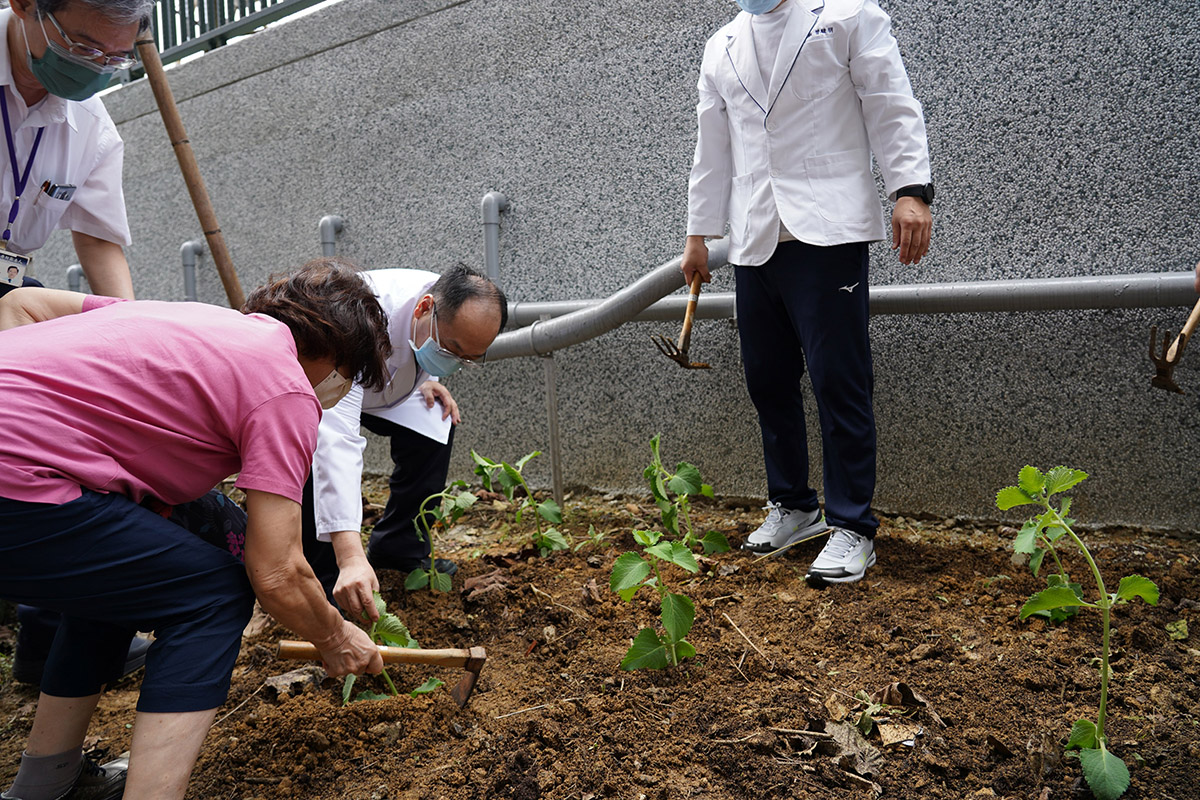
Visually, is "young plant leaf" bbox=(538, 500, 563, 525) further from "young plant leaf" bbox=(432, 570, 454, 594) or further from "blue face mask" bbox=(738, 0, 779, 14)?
"blue face mask" bbox=(738, 0, 779, 14)

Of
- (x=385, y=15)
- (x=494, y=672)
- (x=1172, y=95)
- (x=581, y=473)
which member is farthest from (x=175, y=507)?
(x=385, y=15)

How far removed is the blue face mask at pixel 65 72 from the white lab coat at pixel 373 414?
771mm

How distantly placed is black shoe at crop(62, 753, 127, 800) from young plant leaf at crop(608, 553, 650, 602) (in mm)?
1097

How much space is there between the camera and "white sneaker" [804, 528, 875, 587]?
2.36 m

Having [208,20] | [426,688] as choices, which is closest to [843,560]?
[426,688]

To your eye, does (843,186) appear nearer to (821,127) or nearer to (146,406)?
(821,127)

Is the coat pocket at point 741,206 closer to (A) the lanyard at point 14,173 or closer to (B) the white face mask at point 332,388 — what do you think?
(B) the white face mask at point 332,388

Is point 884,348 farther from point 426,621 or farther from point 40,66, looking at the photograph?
point 40,66

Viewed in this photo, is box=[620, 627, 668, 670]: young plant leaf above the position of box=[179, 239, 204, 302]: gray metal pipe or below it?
below

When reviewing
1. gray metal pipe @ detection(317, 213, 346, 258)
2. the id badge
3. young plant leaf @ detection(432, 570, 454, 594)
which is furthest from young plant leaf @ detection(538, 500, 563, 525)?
gray metal pipe @ detection(317, 213, 346, 258)

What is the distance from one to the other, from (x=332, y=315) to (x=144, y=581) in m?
0.58

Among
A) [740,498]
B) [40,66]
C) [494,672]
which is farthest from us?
[740,498]

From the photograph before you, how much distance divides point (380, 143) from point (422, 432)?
2263mm

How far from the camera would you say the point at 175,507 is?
1779mm
